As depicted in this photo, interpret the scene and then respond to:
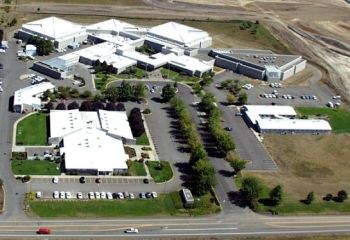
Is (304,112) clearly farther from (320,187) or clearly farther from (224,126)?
(320,187)

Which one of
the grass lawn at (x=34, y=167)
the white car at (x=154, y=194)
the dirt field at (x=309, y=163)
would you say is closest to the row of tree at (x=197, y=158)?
the white car at (x=154, y=194)

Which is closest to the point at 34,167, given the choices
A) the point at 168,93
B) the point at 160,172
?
the point at 160,172

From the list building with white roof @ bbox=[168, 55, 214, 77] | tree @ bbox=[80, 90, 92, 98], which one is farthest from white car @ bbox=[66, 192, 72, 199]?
building with white roof @ bbox=[168, 55, 214, 77]

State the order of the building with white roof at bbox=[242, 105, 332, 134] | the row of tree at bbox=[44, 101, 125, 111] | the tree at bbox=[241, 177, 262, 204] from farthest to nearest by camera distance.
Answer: the building with white roof at bbox=[242, 105, 332, 134] < the row of tree at bbox=[44, 101, 125, 111] < the tree at bbox=[241, 177, 262, 204]

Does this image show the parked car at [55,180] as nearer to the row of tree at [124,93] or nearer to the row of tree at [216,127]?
the row of tree at [216,127]

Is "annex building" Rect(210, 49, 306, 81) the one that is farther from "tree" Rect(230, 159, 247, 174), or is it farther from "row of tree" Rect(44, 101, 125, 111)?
"tree" Rect(230, 159, 247, 174)

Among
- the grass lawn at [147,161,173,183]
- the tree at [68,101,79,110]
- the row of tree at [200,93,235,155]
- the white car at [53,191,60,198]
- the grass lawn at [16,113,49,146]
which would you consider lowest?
the grass lawn at [16,113,49,146]
